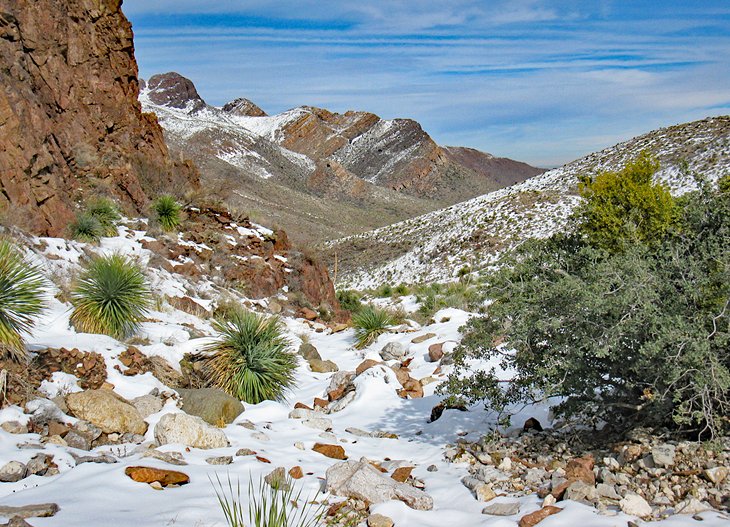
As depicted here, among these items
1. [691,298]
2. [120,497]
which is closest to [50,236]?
[120,497]

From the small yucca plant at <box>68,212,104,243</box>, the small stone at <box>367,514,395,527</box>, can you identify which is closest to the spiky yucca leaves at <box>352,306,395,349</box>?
the small yucca plant at <box>68,212,104,243</box>

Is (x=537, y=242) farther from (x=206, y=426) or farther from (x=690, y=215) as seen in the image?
(x=206, y=426)

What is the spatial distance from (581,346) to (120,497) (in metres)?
4.15

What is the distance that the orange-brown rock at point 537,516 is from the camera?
441 cm

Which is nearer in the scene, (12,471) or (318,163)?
(12,471)

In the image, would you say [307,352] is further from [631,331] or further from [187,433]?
[631,331]

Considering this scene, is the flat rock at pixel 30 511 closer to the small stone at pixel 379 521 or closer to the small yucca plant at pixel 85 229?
the small stone at pixel 379 521

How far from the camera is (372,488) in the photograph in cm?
510

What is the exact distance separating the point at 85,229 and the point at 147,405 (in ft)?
26.2

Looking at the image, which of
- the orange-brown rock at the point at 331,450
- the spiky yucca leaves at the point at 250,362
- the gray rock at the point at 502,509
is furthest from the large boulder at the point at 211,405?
the gray rock at the point at 502,509

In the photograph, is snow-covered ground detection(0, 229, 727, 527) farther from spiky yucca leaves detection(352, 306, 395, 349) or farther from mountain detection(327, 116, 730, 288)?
mountain detection(327, 116, 730, 288)

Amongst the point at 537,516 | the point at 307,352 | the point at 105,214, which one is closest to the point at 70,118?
the point at 105,214

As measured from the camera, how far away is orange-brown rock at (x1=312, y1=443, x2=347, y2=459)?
6.54 metres

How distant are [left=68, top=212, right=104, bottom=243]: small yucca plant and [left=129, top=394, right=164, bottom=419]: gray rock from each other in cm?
742
